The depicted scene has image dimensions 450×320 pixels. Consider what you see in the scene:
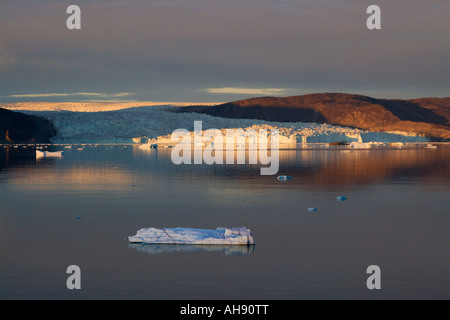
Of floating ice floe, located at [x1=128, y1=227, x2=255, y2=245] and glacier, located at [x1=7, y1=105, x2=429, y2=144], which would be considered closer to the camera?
floating ice floe, located at [x1=128, y1=227, x2=255, y2=245]

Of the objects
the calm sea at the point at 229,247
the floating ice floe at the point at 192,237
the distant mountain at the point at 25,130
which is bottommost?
the calm sea at the point at 229,247

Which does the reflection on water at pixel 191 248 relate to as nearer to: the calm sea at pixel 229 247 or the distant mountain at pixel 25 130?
the calm sea at pixel 229 247

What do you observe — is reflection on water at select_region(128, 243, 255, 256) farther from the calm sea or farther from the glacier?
the glacier

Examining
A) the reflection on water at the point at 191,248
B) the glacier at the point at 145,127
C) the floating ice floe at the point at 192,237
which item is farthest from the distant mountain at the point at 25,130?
the reflection on water at the point at 191,248

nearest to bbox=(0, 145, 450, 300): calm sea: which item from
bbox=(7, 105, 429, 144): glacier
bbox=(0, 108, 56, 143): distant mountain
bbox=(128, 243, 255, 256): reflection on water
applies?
bbox=(128, 243, 255, 256): reflection on water

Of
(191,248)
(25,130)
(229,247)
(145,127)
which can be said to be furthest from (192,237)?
(25,130)

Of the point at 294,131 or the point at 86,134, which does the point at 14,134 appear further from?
the point at 294,131
